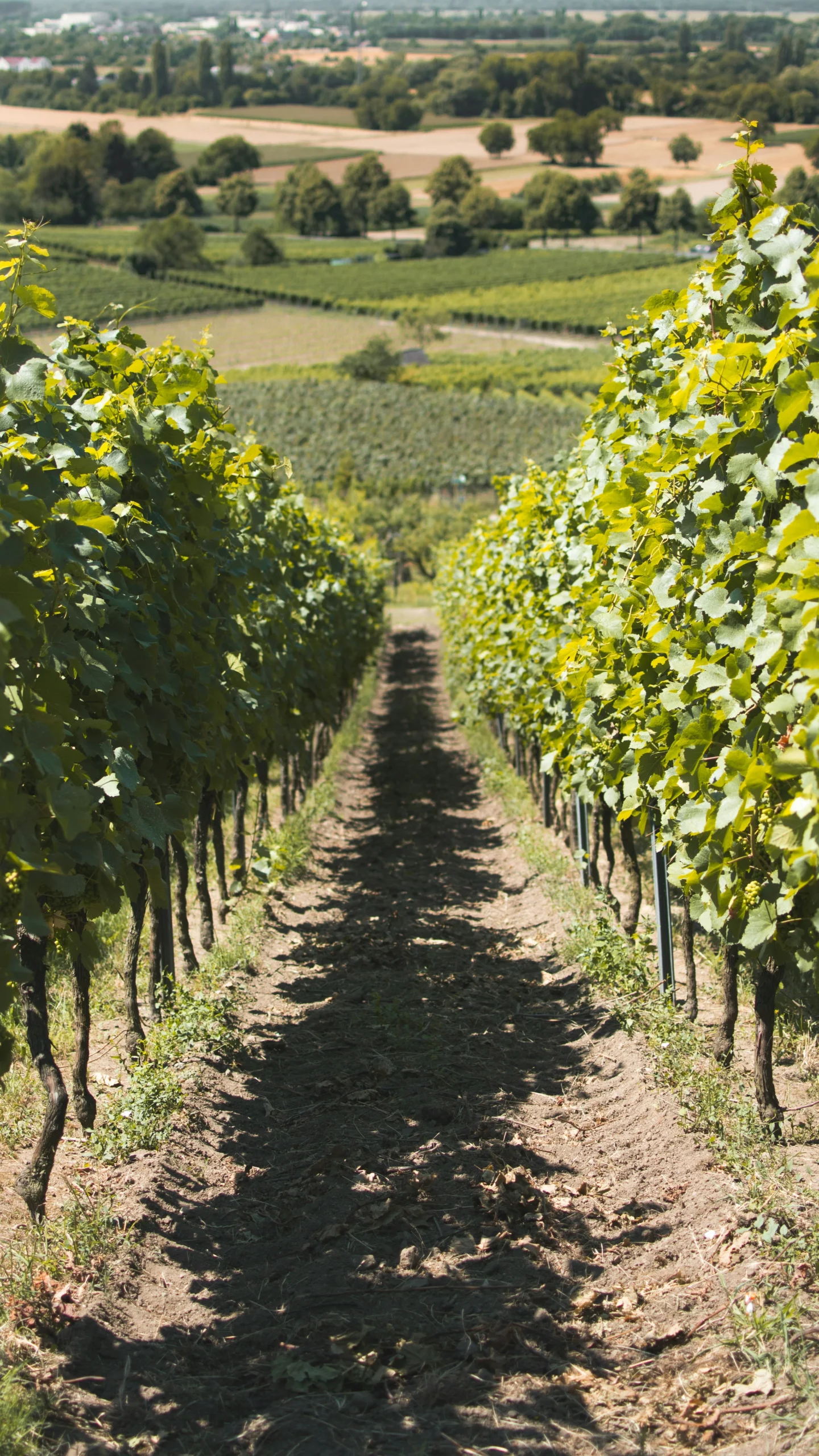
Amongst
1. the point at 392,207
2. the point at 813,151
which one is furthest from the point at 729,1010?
the point at 392,207

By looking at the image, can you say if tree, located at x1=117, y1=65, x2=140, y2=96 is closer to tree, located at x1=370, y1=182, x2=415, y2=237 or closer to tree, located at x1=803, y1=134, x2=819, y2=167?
tree, located at x1=370, y1=182, x2=415, y2=237

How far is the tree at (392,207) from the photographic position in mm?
125562

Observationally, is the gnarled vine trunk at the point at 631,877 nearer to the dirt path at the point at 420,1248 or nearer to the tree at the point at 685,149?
the dirt path at the point at 420,1248

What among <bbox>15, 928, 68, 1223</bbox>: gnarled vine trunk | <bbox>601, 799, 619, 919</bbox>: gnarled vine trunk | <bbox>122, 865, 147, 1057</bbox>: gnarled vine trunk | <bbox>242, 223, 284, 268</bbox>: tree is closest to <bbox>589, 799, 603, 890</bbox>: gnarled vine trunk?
<bbox>601, 799, 619, 919</bbox>: gnarled vine trunk

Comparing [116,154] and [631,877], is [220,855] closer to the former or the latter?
[631,877]

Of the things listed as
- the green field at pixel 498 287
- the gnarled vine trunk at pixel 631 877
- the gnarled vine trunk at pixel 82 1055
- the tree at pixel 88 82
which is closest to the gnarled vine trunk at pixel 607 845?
the gnarled vine trunk at pixel 631 877

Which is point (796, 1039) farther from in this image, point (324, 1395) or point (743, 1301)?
point (324, 1395)

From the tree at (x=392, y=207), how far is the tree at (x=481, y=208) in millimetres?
5774

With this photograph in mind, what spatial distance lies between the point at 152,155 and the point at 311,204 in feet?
51.2

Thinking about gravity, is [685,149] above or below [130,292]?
above

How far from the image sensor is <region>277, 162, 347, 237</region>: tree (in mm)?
123750

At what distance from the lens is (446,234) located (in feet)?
395

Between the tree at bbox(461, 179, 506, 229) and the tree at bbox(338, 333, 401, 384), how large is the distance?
→ 171ft

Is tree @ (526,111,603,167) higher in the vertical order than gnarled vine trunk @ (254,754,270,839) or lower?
higher
